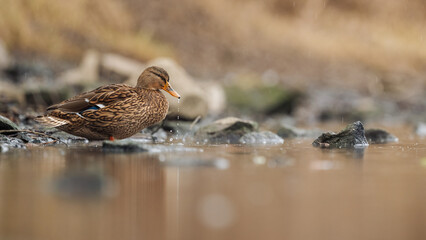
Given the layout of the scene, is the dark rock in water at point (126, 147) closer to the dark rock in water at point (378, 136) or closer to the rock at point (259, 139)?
the rock at point (259, 139)

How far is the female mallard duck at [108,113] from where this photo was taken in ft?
22.2

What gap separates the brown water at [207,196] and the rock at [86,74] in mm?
7457

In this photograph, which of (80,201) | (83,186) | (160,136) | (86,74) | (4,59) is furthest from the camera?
A: (4,59)

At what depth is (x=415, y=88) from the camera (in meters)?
23.4

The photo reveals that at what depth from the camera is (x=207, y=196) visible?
397 cm

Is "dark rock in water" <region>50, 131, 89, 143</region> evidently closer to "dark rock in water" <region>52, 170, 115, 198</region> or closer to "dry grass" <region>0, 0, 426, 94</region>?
"dark rock in water" <region>52, 170, 115, 198</region>

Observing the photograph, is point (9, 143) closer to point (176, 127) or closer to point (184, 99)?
point (176, 127)

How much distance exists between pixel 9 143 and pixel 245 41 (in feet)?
64.0

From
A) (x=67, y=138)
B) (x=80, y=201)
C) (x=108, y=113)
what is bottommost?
(x=80, y=201)

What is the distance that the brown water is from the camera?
10.3 feet

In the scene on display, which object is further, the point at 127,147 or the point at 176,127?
Result: the point at 176,127

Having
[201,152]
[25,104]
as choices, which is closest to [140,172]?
[201,152]

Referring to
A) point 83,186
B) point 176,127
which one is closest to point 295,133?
point 176,127

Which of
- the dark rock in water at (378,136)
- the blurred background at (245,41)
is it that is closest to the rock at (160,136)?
the dark rock in water at (378,136)
